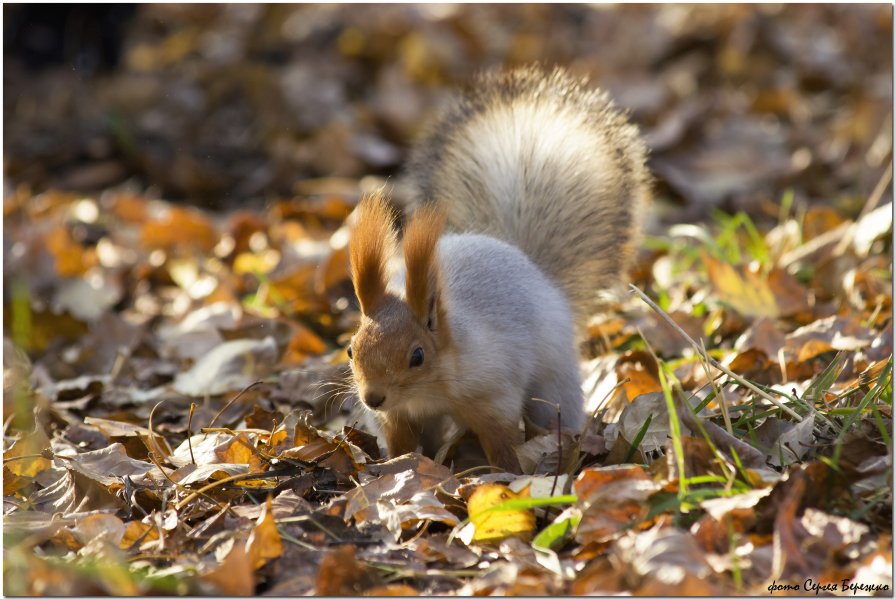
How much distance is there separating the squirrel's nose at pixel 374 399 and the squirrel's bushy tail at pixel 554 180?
0.75 meters

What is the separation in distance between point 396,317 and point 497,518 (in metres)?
0.50

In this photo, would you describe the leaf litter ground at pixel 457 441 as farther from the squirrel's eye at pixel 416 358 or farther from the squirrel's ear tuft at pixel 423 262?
the squirrel's ear tuft at pixel 423 262

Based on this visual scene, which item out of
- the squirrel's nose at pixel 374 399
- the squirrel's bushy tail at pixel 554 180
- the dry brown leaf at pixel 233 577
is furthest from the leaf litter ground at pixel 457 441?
the squirrel's bushy tail at pixel 554 180

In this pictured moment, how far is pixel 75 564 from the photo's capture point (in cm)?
150

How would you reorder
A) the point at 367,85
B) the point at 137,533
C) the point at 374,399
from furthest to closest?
the point at 367,85 → the point at 374,399 → the point at 137,533

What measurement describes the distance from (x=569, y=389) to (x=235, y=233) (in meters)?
1.97

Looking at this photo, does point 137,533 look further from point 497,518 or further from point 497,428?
point 497,428

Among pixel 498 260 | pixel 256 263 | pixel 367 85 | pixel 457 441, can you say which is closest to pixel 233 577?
pixel 457 441

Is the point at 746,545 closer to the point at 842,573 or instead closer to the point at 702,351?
the point at 842,573

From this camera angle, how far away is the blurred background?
183 inches

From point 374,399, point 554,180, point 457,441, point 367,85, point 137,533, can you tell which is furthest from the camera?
point 367,85

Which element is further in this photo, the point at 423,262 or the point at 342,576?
the point at 423,262

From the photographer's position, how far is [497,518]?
62.4 inches

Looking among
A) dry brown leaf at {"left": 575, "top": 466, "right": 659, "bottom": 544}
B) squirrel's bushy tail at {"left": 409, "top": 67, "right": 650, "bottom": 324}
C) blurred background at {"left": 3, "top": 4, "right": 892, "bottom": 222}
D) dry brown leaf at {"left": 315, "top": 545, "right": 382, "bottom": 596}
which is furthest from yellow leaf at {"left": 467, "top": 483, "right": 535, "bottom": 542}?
blurred background at {"left": 3, "top": 4, "right": 892, "bottom": 222}
